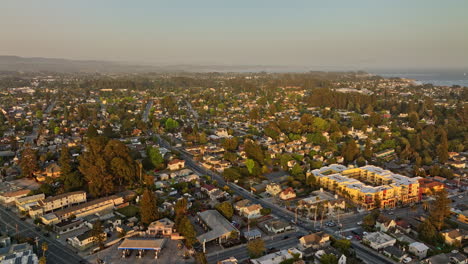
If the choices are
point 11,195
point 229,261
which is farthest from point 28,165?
point 229,261

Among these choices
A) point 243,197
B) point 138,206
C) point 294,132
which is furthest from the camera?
point 294,132

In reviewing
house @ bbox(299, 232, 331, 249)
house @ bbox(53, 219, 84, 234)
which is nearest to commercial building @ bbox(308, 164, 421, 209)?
house @ bbox(299, 232, 331, 249)

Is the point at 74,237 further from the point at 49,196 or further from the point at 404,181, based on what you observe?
the point at 404,181

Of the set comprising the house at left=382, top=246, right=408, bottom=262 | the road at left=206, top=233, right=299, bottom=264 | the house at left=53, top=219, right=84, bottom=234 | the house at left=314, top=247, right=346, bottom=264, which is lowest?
the road at left=206, top=233, right=299, bottom=264

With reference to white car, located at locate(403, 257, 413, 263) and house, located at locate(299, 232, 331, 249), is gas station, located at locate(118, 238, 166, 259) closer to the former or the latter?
house, located at locate(299, 232, 331, 249)

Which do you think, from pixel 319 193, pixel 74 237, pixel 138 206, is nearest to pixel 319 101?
pixel 319 193
